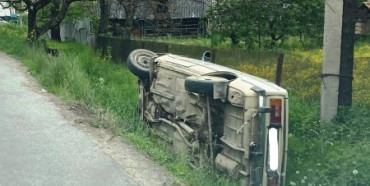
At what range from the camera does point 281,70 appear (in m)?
10.8

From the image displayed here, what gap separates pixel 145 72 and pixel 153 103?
0.48 meters

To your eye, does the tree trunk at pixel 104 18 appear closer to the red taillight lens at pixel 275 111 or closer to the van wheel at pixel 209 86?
the van wheel at pixel 209 86

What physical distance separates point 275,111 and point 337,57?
3.30 m

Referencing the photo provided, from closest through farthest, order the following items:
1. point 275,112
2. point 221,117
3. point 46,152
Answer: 1. point 275,112
2. point 46,152
3. point 221,117

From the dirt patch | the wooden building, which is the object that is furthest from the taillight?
the wooden building

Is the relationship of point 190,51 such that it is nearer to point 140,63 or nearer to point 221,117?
point 140,63

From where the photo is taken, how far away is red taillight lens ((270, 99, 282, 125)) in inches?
240

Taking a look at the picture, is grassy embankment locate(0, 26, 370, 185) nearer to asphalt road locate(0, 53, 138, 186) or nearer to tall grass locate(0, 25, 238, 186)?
tall grass locate(0, 25, 238, 186)

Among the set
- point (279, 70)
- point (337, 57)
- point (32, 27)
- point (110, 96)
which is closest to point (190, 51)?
point (110, 96)

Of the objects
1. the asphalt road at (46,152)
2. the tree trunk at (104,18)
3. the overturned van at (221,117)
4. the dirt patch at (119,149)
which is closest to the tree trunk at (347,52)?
the overturned van at (221,117)

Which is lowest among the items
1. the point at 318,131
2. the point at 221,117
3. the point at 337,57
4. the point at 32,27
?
the point at 318,131

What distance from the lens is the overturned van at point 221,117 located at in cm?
611

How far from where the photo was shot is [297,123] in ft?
30.0

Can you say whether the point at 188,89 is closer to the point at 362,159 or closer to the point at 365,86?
the point at 362,159
